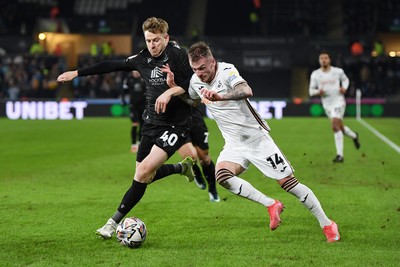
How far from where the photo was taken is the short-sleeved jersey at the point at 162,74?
327 inches

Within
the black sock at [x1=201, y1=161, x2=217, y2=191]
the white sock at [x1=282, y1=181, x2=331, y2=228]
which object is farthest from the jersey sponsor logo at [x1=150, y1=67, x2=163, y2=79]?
the black sock at [x1=201, y1=161, x2=217, y2=191]

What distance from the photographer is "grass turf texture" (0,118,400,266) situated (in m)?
7.20

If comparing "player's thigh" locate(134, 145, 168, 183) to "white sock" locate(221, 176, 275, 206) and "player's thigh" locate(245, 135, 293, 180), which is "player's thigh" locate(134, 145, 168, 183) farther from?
"player's thigh" locate(245, 135, 293, 180)

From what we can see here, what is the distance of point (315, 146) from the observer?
20.5 metres

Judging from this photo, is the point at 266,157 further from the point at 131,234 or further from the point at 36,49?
the point at 36,49

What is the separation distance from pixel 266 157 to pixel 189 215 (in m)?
2.13

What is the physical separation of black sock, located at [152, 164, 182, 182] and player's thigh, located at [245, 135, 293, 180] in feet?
5.33

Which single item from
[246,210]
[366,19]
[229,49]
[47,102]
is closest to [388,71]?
[366,19]

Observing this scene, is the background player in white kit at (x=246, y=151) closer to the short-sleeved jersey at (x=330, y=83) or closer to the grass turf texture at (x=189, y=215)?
the grass turf texture at (x=189, y=215)

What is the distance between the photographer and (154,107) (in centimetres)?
848

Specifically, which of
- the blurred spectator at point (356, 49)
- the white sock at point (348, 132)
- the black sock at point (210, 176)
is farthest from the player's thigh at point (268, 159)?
the blurred spectator at point (356, 49)

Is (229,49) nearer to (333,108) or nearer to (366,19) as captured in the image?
(366,19)

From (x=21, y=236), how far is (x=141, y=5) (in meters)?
36.0

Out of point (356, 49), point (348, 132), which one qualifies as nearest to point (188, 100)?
point (348, 132)
